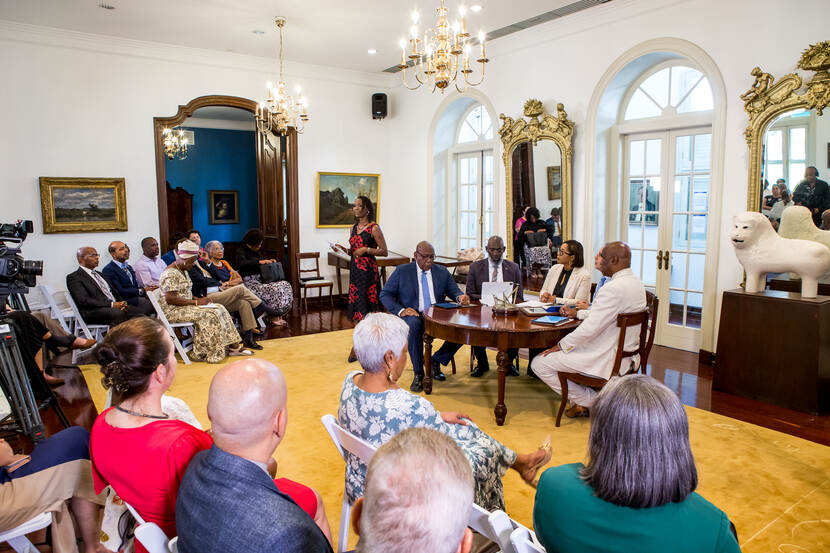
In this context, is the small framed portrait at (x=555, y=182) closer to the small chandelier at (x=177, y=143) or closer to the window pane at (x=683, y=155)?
the window pane at (x=683, y=155)

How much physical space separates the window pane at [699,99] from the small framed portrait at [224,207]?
9.34 meters

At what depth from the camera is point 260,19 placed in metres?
6.54

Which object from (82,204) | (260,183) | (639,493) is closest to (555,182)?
(260,183)

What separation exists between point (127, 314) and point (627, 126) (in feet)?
19.9

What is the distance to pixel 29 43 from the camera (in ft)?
22.1

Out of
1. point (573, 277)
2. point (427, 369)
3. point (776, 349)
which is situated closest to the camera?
point (776, 349)

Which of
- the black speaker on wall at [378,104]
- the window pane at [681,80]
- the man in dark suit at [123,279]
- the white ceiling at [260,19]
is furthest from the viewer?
the black speaker on wall at [378,104]

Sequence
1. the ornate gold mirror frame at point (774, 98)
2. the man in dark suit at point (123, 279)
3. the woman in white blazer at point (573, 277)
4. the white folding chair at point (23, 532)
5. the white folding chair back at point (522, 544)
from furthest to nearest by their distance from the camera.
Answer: the man in dark suit at point (123, 279), the woman in white blazer at point (573, 277), the ornate gold mirror frame at point (774, 98), the white folding chair at point (23, 532), the white folding chair back at point (522, 544)

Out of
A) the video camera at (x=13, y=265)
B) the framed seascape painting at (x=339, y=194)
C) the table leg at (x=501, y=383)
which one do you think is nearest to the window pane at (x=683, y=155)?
the table leg at (x=501, y=383)

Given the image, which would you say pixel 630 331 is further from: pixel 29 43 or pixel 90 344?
pixel 29 43

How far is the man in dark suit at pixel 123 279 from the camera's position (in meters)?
6.11

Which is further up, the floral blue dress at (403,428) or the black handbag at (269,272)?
the black handbag at (269,272)

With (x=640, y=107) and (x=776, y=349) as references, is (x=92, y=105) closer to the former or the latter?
(x=640, y=107)

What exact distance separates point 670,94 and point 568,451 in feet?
14.4
